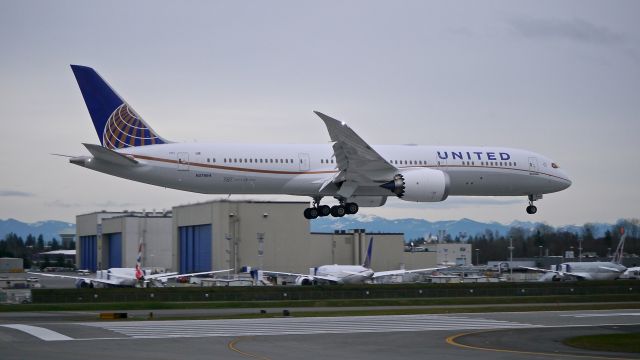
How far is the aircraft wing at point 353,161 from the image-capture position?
50.8m

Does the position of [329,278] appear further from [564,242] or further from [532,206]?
[564,242]

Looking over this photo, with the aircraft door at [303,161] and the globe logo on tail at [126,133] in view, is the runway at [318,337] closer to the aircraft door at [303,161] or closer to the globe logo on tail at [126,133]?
the aircraft door at [303,161]

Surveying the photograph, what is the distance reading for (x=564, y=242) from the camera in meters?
139

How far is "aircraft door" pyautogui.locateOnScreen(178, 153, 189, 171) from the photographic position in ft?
167

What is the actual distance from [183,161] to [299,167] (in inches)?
263

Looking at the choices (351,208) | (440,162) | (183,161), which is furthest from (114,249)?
(440,162)

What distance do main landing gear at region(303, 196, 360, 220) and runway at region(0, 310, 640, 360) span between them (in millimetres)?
11675

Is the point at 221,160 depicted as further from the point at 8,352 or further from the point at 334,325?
the point at 8,352

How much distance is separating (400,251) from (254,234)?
17056mm

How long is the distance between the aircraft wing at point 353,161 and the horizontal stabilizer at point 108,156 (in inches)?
413

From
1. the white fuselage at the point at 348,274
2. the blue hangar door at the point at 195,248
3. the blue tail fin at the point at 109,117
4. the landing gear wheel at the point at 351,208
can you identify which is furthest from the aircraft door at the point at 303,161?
the blue hangar door at the point at 195,248

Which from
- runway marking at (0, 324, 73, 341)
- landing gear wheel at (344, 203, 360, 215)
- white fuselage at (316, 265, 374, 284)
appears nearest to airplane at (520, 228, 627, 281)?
white fuselage at (316, 265, 374, 284)

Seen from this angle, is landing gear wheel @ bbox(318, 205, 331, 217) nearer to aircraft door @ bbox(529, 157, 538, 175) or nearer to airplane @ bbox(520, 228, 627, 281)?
aircraft door @ bbox(529, 157, 538, 175)

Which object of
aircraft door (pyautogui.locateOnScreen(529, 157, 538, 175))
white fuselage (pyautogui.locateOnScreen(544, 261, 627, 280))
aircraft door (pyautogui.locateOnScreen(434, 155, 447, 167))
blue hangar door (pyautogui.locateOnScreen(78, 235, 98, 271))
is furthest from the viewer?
blue hangar door (pyautogui.locateOnScreen(78, 235, 98, 271))
